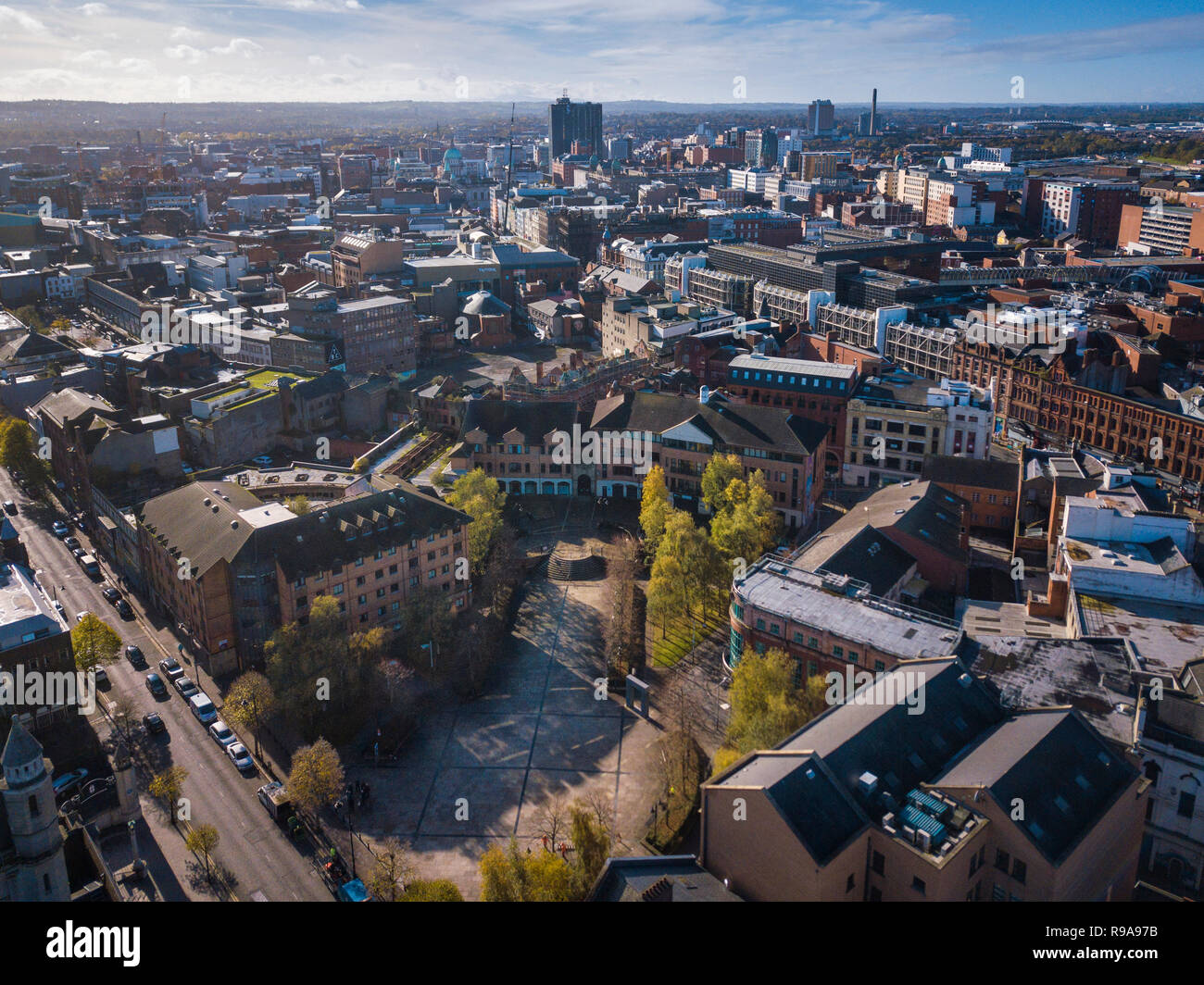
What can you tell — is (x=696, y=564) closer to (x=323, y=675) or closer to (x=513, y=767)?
(x=513, y=767)

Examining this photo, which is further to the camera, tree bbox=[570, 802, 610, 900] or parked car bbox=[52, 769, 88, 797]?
parked car bbox=[52, 769, 88, 797]

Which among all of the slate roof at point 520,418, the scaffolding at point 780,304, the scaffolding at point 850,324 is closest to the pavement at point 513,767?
the slate roof at point 520,418

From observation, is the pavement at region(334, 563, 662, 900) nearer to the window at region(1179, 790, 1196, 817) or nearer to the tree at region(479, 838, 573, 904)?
the tree at region(479, 838, 573, 904)

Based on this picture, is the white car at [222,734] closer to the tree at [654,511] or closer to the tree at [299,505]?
the tree at [299,505]

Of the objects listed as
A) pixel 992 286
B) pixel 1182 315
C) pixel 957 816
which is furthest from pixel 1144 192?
pixel 957 816

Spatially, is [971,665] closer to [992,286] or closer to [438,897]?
[438,897]

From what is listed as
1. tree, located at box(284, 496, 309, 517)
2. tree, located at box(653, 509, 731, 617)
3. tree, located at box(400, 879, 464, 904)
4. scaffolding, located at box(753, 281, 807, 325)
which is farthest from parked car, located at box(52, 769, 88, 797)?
scaffolding, located at box(753, 281, 807, 325)
